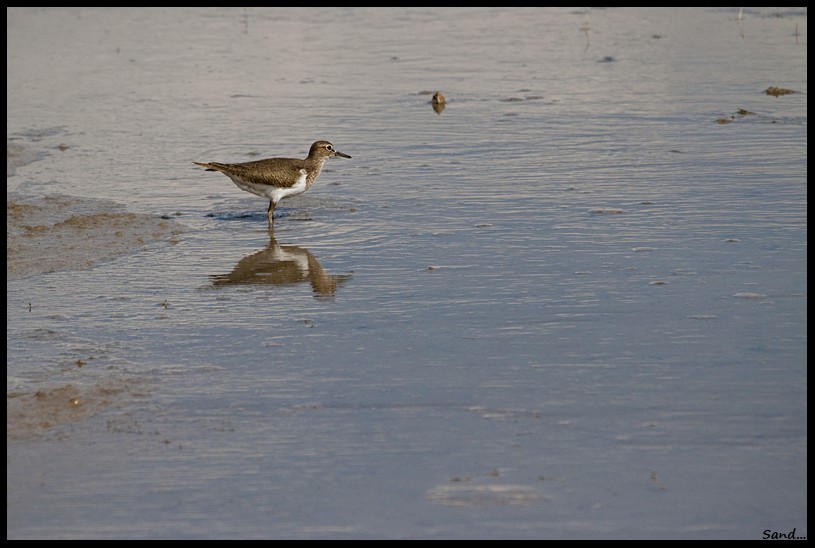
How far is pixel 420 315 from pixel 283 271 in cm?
183

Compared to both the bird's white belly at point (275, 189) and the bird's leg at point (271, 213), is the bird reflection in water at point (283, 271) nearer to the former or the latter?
the bird's leg at point (271, 213)

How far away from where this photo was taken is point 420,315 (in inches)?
328

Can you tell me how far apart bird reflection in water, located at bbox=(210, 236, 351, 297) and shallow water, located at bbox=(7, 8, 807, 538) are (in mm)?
33

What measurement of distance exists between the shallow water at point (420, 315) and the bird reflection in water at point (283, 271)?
3 cm

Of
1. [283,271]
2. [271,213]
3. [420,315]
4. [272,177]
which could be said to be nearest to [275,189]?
[272,177]

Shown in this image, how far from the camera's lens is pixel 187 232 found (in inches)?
439

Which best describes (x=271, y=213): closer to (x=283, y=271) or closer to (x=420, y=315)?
(x=283, y=271)

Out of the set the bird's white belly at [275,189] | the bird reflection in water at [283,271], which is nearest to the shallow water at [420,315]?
the bird reflection in water at [283,271]

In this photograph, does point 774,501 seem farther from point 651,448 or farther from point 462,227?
point 462,227

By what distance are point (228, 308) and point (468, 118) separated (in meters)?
8.04

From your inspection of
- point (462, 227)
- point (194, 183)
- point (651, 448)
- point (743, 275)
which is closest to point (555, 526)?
point (651, 448)

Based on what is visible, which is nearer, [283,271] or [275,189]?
[283,271]

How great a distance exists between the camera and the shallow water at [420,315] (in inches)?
226

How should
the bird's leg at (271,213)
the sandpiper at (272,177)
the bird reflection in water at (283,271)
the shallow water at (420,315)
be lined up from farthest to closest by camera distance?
the sandpiper at (272,177) → the bird's leg at (271,213) → the bird reflection in water at (283,271) → the shallow water at (420,315)
